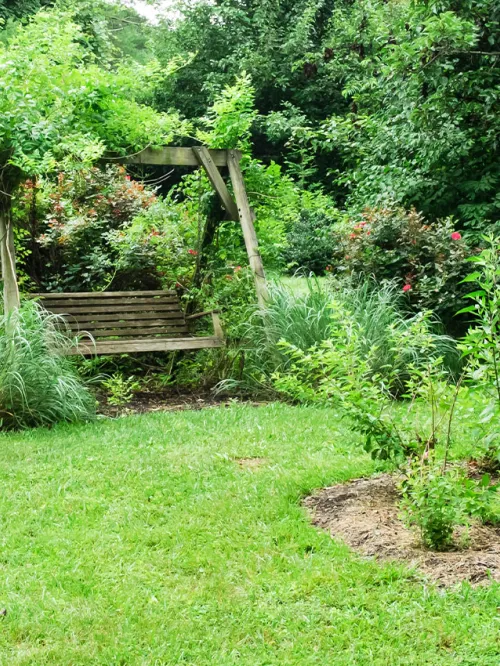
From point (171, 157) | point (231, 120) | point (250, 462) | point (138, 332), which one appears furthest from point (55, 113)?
point (250, 462)

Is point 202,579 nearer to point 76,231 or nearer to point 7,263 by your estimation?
point 7,263

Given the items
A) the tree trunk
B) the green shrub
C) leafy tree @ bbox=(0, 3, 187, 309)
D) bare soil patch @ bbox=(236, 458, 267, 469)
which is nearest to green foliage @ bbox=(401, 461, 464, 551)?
bare soil patch @ bbox=(236, 458, 267, 469)

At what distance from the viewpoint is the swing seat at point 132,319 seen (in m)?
7.09

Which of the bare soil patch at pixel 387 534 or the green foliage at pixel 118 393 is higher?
the green foliage at pixel 118 393

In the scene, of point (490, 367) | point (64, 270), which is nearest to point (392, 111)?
point (64, 270)

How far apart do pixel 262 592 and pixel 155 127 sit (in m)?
5.40

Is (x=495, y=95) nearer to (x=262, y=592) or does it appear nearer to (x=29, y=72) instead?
(x=29, y=72)

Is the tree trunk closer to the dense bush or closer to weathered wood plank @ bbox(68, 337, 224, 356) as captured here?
weathered wood plank @ bbox(68, 337, 224, 356)

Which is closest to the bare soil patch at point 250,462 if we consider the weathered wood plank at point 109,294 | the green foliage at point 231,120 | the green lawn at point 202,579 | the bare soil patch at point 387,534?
the green lawn at point 202,579

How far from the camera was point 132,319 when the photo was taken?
7895mm

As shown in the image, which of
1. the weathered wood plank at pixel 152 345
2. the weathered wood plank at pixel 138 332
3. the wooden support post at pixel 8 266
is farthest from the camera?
the weathered wood plank at pixel 138 332

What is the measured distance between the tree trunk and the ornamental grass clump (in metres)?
0.18

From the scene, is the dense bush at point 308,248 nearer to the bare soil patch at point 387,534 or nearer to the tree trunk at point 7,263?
the tree trunk at point 7,263

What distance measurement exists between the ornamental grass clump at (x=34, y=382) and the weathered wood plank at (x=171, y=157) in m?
Answer: 2.25
